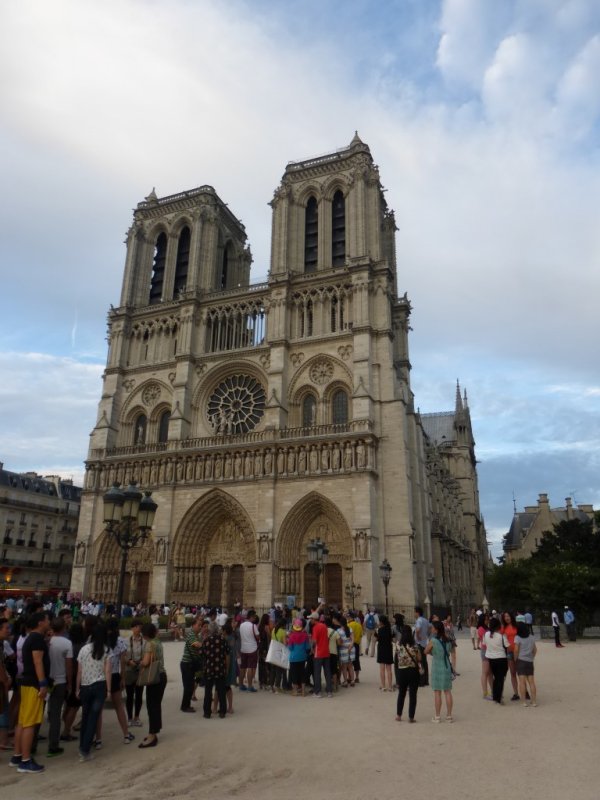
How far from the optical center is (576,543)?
109 feet

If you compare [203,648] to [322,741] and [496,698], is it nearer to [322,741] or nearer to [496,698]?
[322,741]

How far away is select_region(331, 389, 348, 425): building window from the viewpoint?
104 ft

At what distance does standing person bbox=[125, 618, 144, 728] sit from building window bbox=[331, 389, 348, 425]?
23.8 m

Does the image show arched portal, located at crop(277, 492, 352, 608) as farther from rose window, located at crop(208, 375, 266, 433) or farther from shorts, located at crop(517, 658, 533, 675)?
shorts, located at crop(517, 658, 533, 675)

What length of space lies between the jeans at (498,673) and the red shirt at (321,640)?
2.88 m

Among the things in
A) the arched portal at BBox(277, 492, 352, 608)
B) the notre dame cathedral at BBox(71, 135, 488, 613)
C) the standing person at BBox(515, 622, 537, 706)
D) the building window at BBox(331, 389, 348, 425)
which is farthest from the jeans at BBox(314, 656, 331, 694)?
the building window at BBox(331, 389, 348, 425)

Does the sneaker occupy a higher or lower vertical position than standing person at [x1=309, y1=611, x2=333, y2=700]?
lower

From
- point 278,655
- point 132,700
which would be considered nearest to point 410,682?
point 278,655

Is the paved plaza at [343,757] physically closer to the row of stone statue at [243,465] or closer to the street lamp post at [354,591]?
the street lamp post at [354,591]

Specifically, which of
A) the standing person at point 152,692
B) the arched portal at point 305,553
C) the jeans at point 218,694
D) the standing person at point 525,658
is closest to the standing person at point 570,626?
the arched portal at point 305,553

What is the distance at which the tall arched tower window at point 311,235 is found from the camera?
36.3m

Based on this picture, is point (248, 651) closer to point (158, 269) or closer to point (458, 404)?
point (158, 269)

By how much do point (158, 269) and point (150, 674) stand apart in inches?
1465

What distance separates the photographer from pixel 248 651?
11180 mm
